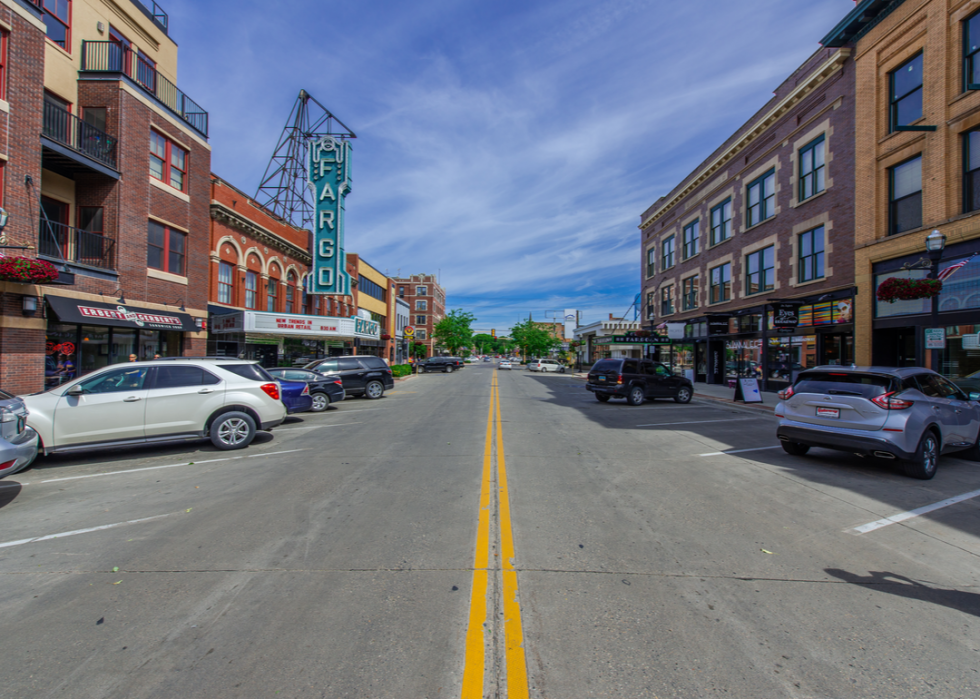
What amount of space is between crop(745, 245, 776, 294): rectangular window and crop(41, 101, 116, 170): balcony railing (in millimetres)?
25453

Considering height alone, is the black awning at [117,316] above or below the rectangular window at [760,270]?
below

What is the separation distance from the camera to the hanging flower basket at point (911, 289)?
35.7 ft

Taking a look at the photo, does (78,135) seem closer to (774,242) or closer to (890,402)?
(890,402)

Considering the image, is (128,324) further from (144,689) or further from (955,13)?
(955,13)

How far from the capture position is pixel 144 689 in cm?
266

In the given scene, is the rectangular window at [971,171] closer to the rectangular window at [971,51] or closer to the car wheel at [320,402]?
the rectangular window at [971,51]

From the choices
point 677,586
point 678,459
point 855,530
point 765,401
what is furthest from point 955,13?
point 677,586

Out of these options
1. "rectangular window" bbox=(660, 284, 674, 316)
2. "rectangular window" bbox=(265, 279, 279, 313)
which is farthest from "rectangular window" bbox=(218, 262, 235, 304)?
"rectangular window" bbox=(660, 284, 674, 316)

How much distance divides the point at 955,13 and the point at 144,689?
21.4 metres

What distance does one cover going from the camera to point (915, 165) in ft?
49.8

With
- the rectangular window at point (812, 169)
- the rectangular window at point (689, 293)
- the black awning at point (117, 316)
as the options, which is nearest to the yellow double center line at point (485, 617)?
the black awning at point (117, 316)

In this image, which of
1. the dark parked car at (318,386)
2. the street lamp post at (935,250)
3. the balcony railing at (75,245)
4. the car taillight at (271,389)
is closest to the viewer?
the car taillight at (271,389)

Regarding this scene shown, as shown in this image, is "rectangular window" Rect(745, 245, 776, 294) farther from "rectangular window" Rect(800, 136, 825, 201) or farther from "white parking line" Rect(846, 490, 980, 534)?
"white parking line" Rect(846, 490, 980, 534)

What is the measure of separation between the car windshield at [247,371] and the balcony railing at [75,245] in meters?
8.95
